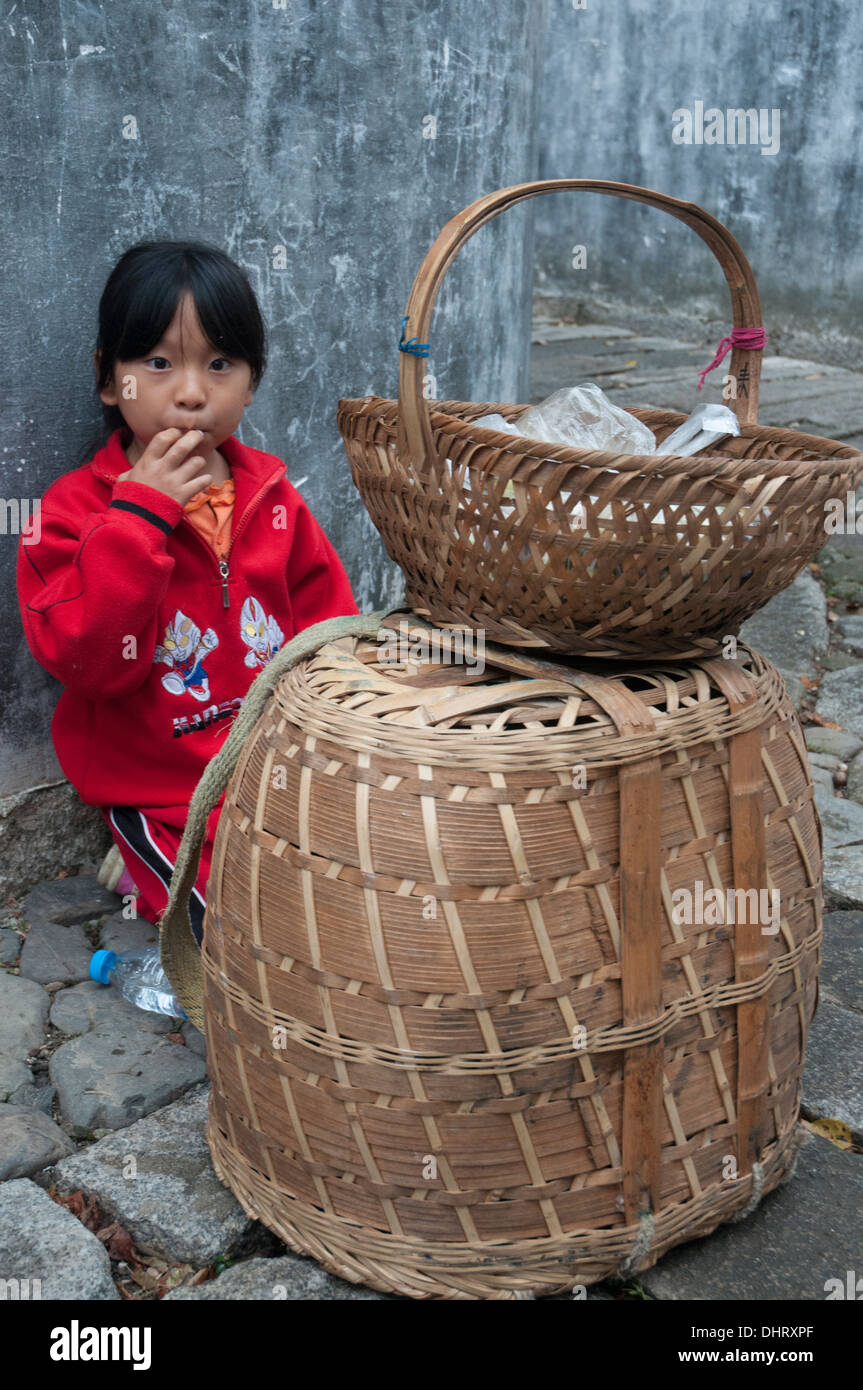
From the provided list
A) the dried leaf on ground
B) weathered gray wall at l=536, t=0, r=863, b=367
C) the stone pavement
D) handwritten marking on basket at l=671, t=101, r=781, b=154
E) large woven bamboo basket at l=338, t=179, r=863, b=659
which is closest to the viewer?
large woven bamboo basket at l=338, t=179, r=863, b=659

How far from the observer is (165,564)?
203 cm

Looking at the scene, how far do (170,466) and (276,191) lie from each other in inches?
38.0

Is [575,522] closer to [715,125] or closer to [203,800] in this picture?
[203,800]

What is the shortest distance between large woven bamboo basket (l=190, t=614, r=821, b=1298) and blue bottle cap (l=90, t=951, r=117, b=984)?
0.68 metres

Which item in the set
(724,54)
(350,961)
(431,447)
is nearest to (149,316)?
(431,447)

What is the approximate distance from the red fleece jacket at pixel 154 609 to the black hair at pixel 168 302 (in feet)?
0.76

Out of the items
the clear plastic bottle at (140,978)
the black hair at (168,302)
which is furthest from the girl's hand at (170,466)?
the clear plastic bottle at (140,978)

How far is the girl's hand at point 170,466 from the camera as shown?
2064 mm

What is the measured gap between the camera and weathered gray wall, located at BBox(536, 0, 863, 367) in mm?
7512

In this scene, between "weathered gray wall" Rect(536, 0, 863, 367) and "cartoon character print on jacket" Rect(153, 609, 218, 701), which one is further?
"weathered gray wall" Rect(536, 0, 863, 367)

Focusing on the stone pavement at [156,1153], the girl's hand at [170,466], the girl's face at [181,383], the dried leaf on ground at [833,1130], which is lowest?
the dried leaf on ground at [833,1130]

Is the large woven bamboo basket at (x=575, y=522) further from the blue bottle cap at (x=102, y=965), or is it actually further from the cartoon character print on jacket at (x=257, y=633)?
the blue bottle cap at (x=102, y=965)

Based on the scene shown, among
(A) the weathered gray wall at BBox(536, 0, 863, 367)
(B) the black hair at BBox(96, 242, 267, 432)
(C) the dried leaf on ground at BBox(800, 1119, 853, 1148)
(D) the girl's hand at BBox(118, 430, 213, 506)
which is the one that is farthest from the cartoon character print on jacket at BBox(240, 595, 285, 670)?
(A) the weathered gray wall at BBox(536, 0, 863, 367)

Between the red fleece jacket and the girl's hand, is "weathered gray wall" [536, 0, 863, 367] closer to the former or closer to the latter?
the red fleece jacket
